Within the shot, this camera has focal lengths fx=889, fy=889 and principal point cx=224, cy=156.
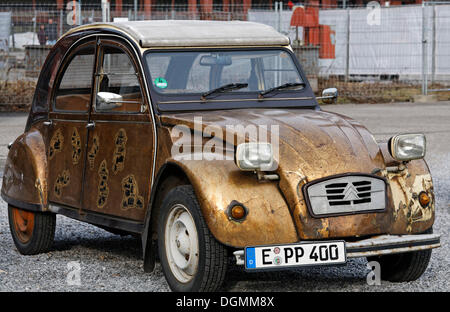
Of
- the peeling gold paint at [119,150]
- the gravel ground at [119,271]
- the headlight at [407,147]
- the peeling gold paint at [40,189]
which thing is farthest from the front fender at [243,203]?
the peeling gold paint at [40,189]

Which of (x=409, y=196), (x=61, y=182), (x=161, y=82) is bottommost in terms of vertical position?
(x=61, y=182)

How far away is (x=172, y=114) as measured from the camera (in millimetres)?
5758

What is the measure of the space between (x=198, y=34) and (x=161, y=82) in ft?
1.69

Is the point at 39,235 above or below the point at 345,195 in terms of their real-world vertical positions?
below

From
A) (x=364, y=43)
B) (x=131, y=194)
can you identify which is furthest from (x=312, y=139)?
(x=364, y=43)

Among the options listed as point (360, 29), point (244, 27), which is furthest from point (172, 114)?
point (360, 29)

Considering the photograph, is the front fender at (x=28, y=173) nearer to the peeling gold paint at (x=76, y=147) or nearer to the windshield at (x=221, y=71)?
the peeling gold paint at (x=76, y=147)

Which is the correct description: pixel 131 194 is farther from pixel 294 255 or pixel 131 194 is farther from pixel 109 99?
pixel 294 255

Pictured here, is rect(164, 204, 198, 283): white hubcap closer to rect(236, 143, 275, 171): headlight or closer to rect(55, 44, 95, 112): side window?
rect(236, 143, 275, 171): headlight

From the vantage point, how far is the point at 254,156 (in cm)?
490

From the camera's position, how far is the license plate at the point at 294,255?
4.79 meters

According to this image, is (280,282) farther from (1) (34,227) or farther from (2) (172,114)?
(1) (34,227)

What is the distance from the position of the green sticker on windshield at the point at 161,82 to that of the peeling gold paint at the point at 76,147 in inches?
32.9

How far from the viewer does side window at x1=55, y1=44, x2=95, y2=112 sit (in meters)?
6.50
